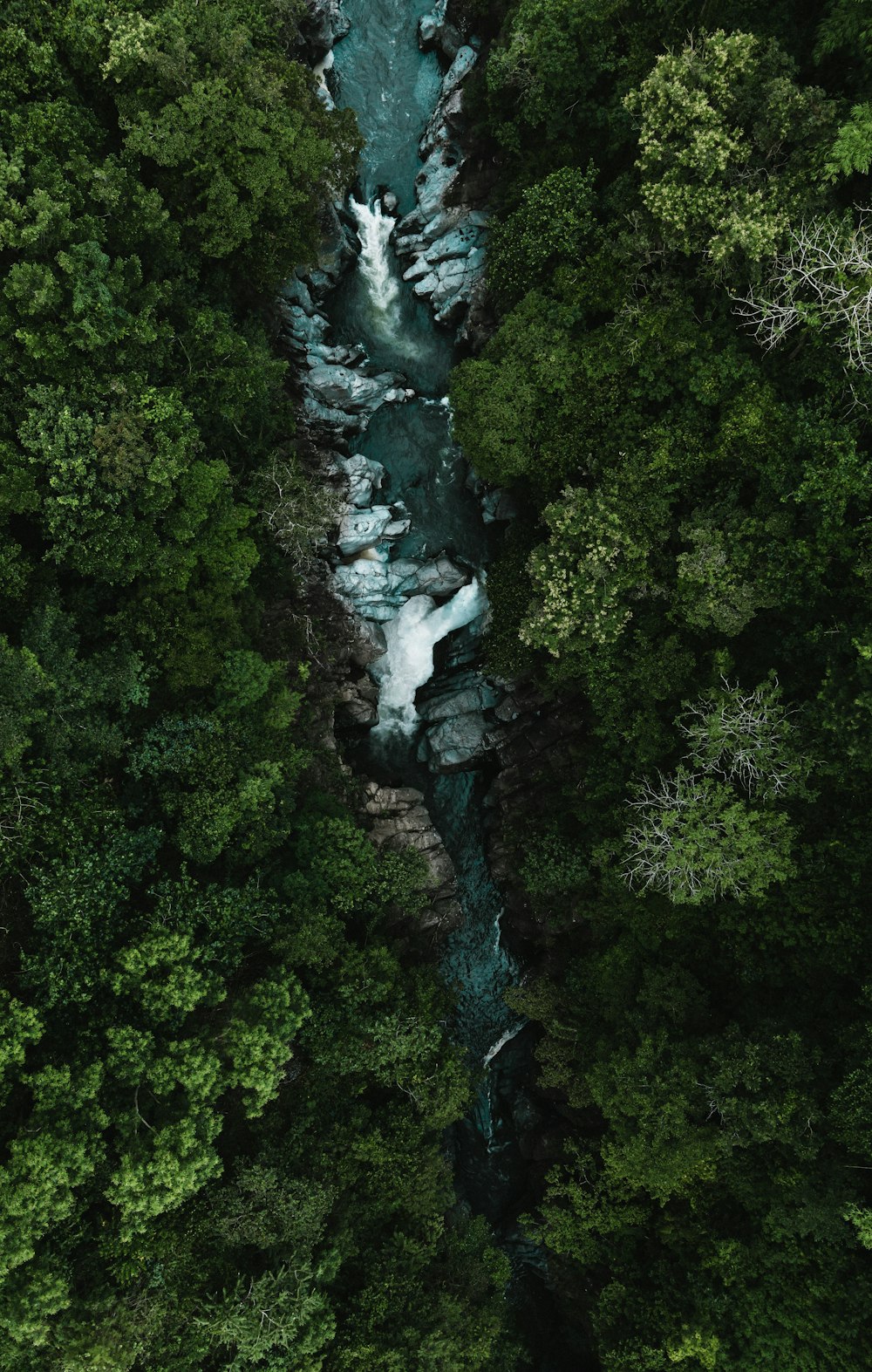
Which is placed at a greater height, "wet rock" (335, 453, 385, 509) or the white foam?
"wet rock" (335, 453, 385, 509)

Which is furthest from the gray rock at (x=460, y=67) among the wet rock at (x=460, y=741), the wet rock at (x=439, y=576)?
the wet rock at (x=460, y=741)

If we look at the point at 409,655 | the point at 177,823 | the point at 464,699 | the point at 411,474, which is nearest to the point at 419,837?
the point at 464,699

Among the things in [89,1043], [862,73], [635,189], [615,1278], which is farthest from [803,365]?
[615,1278]

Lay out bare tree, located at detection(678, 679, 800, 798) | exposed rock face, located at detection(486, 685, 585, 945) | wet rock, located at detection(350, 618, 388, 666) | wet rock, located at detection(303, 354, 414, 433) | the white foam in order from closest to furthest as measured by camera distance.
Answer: bare tree, located at detection(678, 679, 800, 798) → exposed rock face, located at detection(486, 685, 585, 945) → wet rock, located at detection(303, 354, 414, 433) → wet rock, located at detection(350, 618, 388, 666) → the white foam

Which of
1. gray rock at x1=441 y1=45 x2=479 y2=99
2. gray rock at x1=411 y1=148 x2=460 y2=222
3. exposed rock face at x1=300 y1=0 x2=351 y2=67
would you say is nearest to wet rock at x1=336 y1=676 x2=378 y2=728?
gray rock at x1=411 y1=148 x2=460 y2=222

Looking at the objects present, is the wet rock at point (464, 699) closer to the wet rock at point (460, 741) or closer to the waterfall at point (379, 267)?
the wet rock at point (460, 741)

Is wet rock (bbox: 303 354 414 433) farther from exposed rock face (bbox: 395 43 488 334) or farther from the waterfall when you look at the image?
exposed rock face (bbox: 395 43 488 334)

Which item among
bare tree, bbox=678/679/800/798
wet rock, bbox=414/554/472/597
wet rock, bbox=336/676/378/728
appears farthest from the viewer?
wet rock, bbox=414/554/472/597
